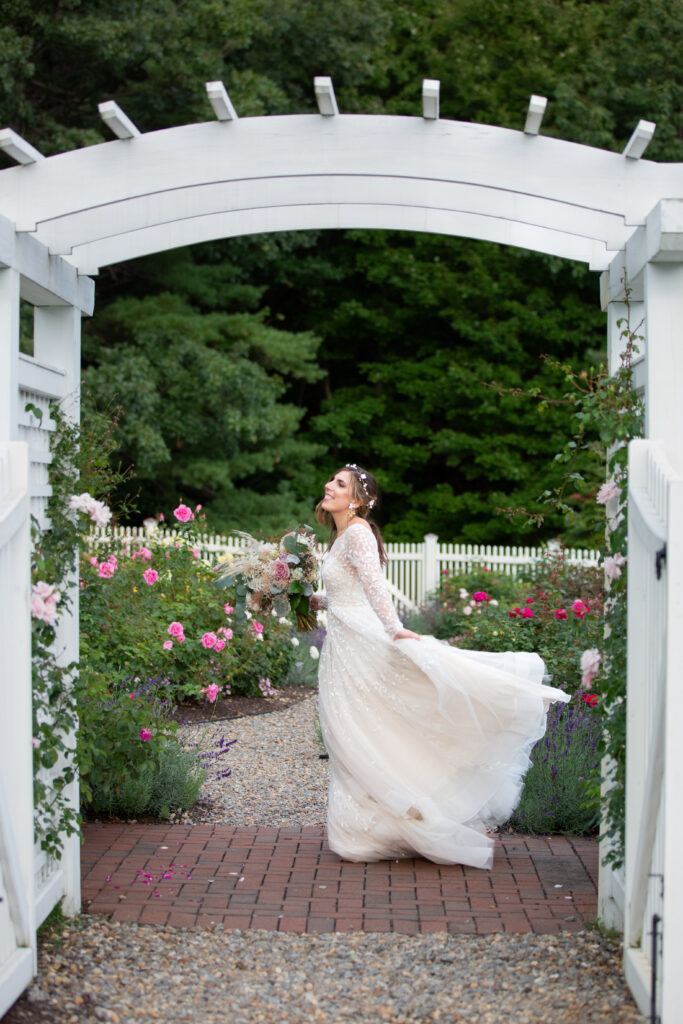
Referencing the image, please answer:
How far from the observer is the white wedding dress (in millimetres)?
5086

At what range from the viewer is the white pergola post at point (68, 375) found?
14.4ft

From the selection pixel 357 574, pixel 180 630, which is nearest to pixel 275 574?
pixel 357 574

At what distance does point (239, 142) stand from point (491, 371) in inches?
644

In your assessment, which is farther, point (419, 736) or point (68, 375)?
point (419, 736)

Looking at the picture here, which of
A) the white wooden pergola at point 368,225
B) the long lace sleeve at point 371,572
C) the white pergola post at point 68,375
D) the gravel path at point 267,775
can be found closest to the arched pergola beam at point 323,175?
the white wooden pergola at point 368,225

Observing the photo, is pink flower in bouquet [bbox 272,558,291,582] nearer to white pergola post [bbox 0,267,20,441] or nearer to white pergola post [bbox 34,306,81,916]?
white pergola post [bbox 34,306,81,916]

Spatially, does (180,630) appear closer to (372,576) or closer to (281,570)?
(281,570)

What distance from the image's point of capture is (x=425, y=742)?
522 centimetres

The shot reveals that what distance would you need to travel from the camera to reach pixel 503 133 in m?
4.03

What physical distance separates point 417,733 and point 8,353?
8.55 ft

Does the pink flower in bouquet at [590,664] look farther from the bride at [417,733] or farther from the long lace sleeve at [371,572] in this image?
the long lace sleeve at [371,572]

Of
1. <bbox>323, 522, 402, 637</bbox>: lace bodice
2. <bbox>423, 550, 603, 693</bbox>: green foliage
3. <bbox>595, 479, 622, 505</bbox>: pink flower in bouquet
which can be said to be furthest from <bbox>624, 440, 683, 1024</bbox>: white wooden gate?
<bbox>423, 550, 603, 693</bbox>: green foliage

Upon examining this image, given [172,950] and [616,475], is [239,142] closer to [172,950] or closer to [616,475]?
[616,475]

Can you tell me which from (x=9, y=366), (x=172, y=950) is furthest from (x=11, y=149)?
(x=172, y=950)
